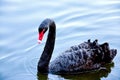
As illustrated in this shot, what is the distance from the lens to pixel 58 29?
24.3 ft

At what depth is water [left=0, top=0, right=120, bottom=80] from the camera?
631 cm

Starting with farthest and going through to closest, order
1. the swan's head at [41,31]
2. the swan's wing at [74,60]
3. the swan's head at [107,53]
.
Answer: the swan's head at [107,53] < the swan's wing at [74,60] < the swan's head at [41,31]

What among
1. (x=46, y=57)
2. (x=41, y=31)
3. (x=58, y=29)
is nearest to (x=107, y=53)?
(x=46, y=57)

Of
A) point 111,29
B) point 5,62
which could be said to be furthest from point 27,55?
point 111,29

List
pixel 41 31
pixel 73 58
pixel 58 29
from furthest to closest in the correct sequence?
pixel 58 29 < pixel 73 58 < pixel 41 31

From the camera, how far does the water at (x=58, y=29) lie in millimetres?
6312

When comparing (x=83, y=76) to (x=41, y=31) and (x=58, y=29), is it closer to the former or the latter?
(x=41, y=31)

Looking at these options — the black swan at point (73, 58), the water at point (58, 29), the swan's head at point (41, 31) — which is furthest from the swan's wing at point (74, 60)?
the swan's head at point (41, 31)

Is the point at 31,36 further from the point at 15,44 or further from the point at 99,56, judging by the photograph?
the point at 99,56

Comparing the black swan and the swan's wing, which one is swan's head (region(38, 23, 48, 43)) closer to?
the black swan

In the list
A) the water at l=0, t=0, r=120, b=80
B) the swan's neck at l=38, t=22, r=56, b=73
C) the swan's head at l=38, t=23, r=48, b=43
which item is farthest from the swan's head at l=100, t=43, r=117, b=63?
the swan's head at l=38, t=23, r=48, b=43

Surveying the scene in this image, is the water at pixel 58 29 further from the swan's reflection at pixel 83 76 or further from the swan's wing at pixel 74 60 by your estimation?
the swan's wing at pixel 74 60

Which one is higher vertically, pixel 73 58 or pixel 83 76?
pixel 73 58

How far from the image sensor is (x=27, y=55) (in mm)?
6668
